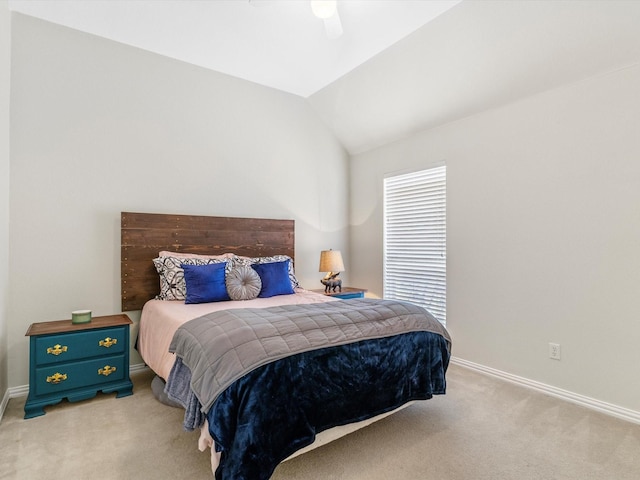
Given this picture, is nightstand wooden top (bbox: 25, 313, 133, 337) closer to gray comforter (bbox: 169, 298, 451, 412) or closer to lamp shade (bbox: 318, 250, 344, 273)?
gray comforter (bbox: 169, 298, 451, 412)

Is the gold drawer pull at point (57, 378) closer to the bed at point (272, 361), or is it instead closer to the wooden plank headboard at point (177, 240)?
the bed at point (272, 361)

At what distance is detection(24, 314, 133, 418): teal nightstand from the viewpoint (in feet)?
8.01

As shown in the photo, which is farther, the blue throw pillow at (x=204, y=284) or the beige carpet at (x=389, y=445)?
the blue throw pillow at (x=204, y=284)

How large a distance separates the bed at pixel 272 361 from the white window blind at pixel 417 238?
1446 mm

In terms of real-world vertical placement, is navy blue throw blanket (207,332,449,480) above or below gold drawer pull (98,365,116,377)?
above

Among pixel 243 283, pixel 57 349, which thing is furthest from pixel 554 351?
pixel 57 349

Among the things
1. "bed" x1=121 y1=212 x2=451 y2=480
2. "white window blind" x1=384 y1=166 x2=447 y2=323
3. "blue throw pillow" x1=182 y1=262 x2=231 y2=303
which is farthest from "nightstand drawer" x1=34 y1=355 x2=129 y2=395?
"white window blind" x1=384 y1=166 x2=447 y2=323

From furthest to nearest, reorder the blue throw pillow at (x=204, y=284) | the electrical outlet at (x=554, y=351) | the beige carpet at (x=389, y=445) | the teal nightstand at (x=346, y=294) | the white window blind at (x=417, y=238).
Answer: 1. the teal nightstand at (x=346, y=294)
2. the white window blind at (x=417, y=238)
3. the blue throw pillow at (x=204, y=284)
4. the electrical outlet at (x=554, y=351)
5. the beige carpet at (x=389, y=445)

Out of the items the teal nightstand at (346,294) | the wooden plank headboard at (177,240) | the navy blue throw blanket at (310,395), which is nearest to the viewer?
the navy blue throw blanket at (310,395)

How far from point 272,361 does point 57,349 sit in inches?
73.1

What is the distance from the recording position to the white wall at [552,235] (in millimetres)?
2490

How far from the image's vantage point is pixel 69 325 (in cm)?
267

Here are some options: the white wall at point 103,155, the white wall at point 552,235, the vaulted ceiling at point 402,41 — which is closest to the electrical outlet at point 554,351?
the white wall at point 552,235

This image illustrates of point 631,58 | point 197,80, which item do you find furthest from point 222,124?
point 631,58
